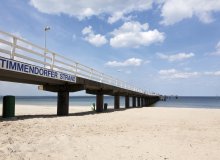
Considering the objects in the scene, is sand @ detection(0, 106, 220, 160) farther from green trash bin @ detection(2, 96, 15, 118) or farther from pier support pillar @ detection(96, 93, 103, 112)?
pier support pillar @ detection(96, 93, 103, 112)

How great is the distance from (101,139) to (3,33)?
5.59m

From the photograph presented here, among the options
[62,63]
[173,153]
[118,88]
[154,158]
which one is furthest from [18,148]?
[118,88]

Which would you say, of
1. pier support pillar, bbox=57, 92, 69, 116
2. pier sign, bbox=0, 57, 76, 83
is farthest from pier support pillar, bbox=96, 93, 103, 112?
pier sign, bbox=0, 57, 76, 83

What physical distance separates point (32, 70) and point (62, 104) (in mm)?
4879

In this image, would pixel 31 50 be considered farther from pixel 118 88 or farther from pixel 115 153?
pixel 118 88

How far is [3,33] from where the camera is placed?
11.0m

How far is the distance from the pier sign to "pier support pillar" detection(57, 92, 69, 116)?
4.01 ft

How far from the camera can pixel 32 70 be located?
13180 millimetres

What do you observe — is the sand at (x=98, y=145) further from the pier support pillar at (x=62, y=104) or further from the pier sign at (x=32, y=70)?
the pier support pillar at (x=62, y=104)

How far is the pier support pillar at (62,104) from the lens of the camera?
57.4ft

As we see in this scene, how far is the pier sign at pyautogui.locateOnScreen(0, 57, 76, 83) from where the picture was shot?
37.0ft

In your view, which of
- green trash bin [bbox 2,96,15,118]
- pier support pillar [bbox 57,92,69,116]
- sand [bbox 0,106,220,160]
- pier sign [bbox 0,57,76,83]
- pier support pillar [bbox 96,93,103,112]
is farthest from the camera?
pier support pillar [bbox 96,93,103,112]

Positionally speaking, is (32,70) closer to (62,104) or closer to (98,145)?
(62,104)

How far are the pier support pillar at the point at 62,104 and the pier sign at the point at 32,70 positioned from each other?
1223mm
